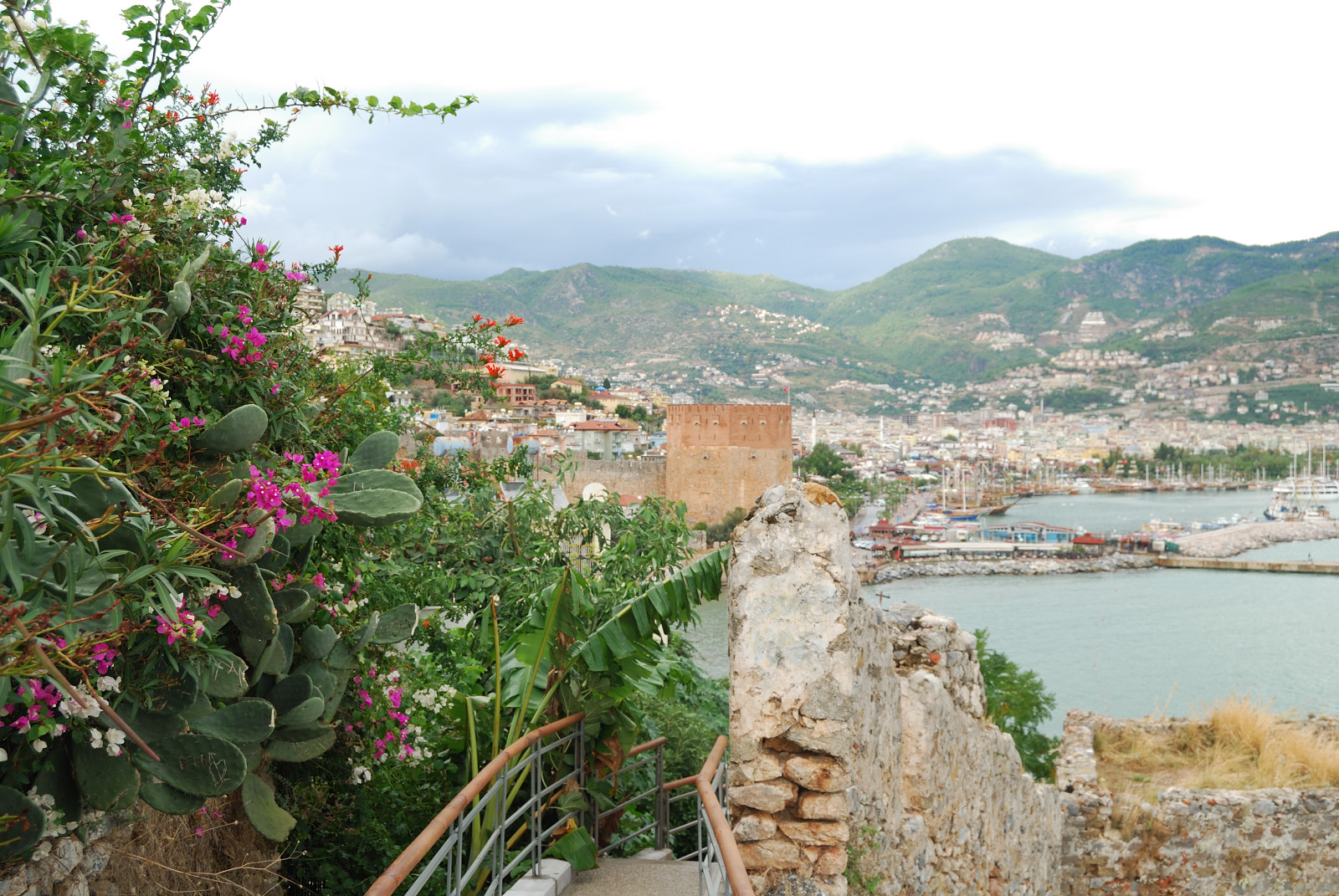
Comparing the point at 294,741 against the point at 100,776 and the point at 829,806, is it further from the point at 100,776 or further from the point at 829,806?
the point at 829,806

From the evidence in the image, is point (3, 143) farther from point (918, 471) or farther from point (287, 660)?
point (918, 471)

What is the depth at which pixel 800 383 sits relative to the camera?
93.4 meters

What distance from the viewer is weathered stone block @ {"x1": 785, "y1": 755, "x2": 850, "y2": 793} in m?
2.82

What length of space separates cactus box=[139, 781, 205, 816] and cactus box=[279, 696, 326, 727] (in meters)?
0.41

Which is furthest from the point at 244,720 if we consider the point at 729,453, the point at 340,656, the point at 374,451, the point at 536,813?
the point at 729,453

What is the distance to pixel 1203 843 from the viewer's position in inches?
288

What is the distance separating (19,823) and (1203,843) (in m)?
A: 8.13

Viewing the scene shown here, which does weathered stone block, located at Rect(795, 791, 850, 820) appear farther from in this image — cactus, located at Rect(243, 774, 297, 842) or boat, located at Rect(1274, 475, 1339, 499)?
boat, located at Rect(1274, 475, 1339, 499)

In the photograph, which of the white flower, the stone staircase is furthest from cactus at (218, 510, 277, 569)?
the stone staircase

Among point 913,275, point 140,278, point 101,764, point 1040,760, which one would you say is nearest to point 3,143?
point 140,278

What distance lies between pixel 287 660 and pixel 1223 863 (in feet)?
25.2

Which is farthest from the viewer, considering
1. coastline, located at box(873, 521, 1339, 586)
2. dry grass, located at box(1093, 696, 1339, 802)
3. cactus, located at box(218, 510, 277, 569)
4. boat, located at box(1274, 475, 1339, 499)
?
boat, located at box(1274, 475, 1339, 499)

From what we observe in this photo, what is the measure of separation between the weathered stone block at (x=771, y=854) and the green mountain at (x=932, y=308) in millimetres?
71012

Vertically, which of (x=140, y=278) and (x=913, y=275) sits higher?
(x=913, y=275)
